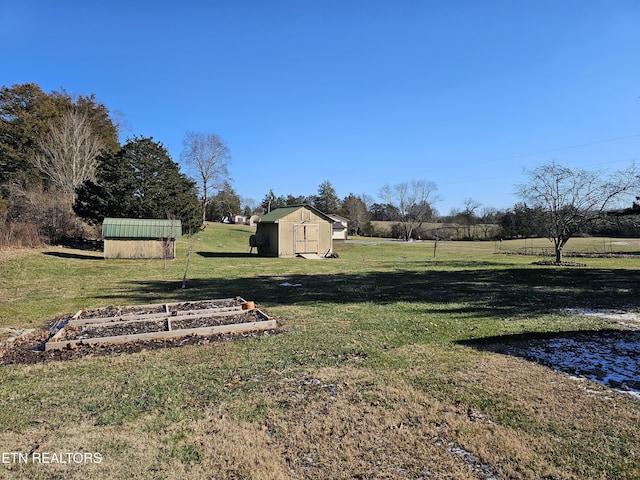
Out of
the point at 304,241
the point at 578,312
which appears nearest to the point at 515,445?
the point at 578,312

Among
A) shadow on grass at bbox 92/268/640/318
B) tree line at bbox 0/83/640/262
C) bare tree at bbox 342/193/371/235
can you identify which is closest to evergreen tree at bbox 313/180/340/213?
bare tree at bbox 342/193/371/235

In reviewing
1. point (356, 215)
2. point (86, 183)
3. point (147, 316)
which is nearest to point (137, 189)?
point (86, 183)

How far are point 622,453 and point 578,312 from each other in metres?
6.86

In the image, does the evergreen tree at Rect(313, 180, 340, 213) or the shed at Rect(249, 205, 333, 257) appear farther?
the evergreen tree at Rect(313, 180, 340, 213)

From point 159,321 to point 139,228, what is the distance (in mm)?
15777

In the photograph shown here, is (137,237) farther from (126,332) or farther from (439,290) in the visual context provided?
(439,290)

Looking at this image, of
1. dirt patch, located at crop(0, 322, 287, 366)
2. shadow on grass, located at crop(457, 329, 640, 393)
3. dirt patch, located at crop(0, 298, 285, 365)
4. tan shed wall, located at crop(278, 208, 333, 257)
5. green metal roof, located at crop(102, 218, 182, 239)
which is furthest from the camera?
tan shed wall, located at crop(278, 208, 333, 257)

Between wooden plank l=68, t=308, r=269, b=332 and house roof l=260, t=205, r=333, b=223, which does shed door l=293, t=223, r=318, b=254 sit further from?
wooden plank l=68, t=308, r=269, b=332

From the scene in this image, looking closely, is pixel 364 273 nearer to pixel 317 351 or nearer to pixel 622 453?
pixel 317 351

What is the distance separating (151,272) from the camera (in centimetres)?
1750

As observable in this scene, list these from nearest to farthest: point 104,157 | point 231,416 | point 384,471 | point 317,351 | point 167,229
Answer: point 384,471 < point 231,416 < point 317,351 < point 167,229 < point 104,157

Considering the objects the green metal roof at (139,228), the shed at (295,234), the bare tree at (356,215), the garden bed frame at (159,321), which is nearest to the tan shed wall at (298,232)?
the shed at (295,234)

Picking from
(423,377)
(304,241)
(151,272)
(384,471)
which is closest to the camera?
(384,471)

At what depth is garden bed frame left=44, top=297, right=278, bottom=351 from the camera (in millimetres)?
6594
